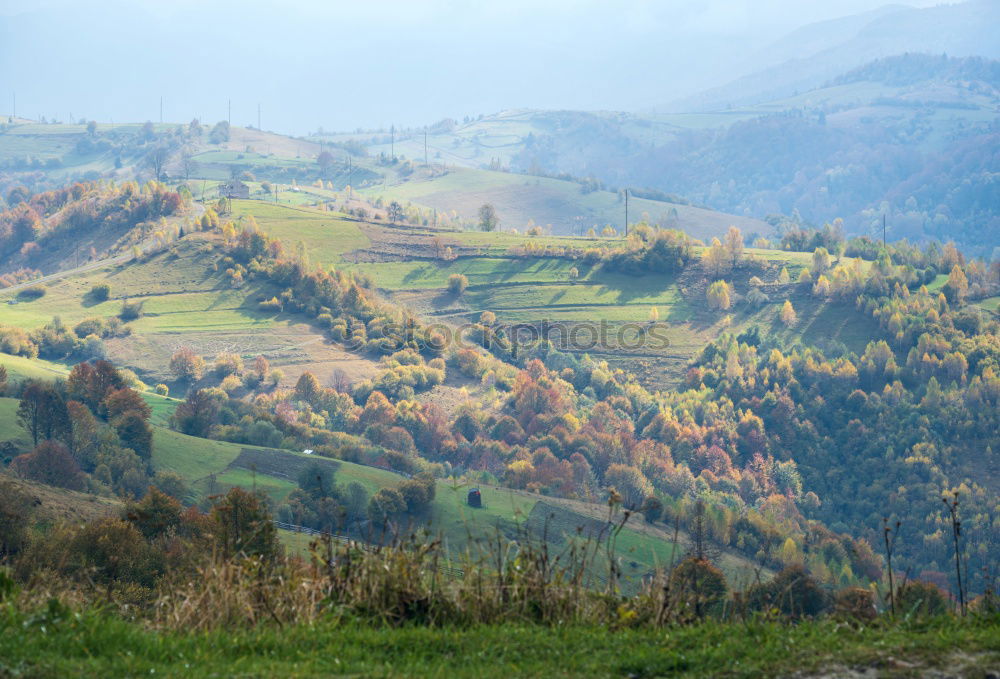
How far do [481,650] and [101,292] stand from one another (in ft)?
398

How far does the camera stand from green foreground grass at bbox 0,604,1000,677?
8.95 metres

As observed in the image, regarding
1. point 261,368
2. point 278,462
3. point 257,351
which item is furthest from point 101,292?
point 278,462

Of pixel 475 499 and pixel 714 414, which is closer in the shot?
pixel 475 499

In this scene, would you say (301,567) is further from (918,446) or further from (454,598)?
(918,446)

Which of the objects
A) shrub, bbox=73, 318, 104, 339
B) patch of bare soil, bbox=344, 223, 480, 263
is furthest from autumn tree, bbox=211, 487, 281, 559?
patch of bare soil, bbox=344, 223, 480, 263

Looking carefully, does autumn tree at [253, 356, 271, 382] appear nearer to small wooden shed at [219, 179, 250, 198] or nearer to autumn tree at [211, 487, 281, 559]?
small wooden shed at [219, 179, 250, 198]

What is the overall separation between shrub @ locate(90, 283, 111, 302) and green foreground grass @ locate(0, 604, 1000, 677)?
11832cm

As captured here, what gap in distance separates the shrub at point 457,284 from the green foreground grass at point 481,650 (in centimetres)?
12022

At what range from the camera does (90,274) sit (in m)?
128

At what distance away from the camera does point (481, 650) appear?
9.55m

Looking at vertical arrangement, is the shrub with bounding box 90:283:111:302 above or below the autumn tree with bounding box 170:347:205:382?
above

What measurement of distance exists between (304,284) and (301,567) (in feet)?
384

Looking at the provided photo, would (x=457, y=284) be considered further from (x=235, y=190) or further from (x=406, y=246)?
(x=235, y=190)

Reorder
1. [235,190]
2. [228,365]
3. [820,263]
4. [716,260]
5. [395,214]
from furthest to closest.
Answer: [235,190] < [395,214] < [716,260] < [820,263] < [228,365]
